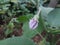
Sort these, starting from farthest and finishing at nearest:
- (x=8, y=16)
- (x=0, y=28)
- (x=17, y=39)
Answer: (x=8, y=16) < (x=0, y=28) < (x=17, y=39)

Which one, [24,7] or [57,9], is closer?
[57,9]

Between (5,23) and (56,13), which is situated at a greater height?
(56,13)

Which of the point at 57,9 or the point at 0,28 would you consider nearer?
the point at 57,9

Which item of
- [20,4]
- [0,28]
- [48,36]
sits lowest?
[0,28]

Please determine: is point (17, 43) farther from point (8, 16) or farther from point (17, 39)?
point (8, 16)

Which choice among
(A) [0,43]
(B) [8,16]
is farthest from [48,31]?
(B) [8,16]

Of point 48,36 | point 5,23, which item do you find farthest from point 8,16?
point 48,36

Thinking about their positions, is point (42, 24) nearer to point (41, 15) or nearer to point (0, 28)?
point (41, 15)

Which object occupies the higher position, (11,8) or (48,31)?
(48,31)

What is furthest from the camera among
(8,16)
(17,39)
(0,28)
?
(8,16)
